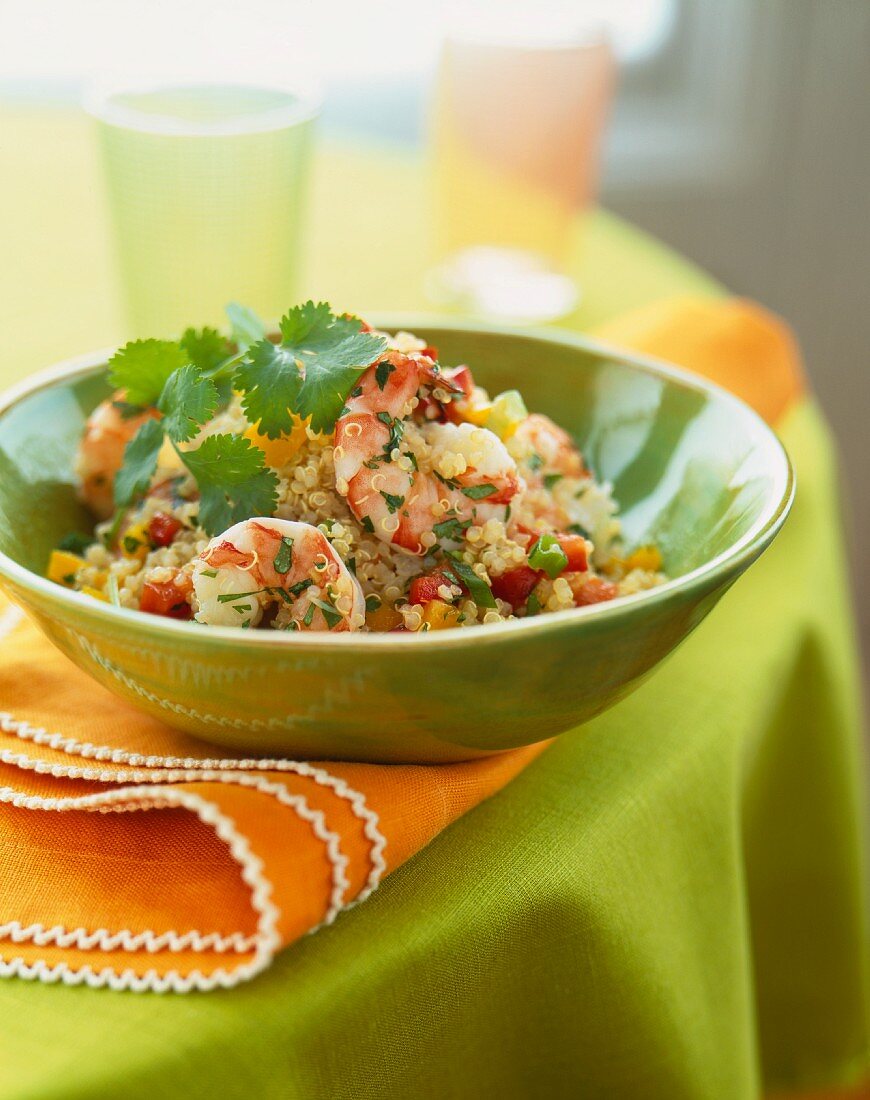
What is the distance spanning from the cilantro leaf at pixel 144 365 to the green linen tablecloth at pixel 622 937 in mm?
449

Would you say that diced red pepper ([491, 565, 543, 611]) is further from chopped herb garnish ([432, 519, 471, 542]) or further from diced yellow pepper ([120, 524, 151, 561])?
diced yellow pepper ([120, 524, 151, 561])

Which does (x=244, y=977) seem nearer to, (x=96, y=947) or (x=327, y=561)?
(x=96, y=947)

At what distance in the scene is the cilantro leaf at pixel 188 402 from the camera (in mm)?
977

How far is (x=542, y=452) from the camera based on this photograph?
1.13m

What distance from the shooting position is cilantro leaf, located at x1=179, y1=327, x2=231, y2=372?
42.4 inches

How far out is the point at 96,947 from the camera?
2.52 feet

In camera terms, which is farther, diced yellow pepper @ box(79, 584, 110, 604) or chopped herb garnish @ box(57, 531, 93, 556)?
chopped herb garnish @ box(57, 531, 93, 556)

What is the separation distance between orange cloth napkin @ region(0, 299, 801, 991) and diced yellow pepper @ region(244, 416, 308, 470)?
0.72ft

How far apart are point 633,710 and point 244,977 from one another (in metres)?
0.43

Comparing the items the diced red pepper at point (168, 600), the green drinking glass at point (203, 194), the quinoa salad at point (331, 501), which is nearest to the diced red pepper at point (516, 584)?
the quinoa salad at point (331, 501)

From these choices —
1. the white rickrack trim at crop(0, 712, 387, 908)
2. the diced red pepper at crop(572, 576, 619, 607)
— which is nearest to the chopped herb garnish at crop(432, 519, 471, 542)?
the diced red pepper at crop(572, 576, 619, 607)

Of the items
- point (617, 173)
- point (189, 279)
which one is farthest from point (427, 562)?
point (617, 173)

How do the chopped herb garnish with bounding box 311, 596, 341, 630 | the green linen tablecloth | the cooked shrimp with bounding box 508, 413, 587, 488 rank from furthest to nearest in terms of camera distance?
the cooked shrimp with bounding box 508, 413, 587, 488, the chopped herb garnish with bounding box 311, 596, 341, 630, the green linen tablecloth

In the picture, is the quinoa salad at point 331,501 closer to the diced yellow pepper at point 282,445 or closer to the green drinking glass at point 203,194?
the diced yellow pepper at point 282,445
